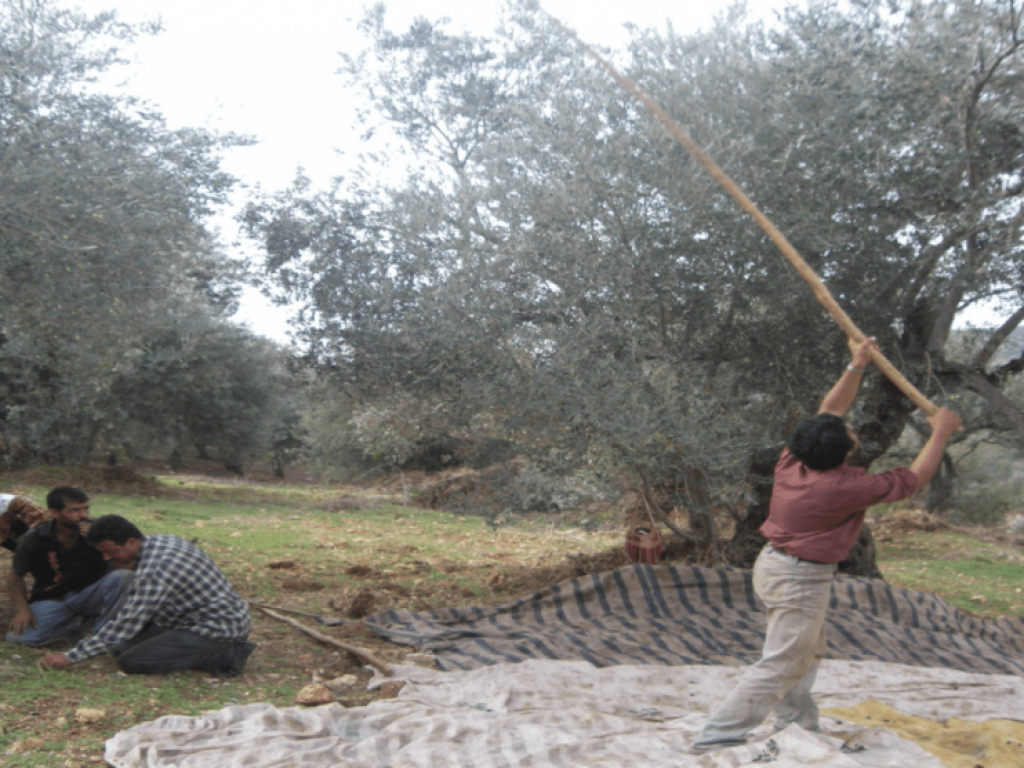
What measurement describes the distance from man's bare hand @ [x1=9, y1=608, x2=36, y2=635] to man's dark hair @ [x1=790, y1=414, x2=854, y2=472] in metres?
5.21

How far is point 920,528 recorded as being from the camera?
16906mm

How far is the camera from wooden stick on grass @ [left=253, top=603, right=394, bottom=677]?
5.98 metres

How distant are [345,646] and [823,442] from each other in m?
3.92

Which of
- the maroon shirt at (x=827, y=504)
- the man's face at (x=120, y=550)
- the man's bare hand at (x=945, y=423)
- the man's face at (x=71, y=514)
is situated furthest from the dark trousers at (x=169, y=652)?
the man's bare hand at (x=945, y=423)

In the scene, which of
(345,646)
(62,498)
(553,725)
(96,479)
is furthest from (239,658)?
(96,479)

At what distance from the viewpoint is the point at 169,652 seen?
5508mm

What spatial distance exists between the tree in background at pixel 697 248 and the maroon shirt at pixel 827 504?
7.86 ft

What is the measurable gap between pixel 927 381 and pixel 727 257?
2347mm

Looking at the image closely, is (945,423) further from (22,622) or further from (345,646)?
(22,622)

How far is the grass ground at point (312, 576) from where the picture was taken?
4.82 m

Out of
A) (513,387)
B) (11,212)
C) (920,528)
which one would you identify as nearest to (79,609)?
(11,212)

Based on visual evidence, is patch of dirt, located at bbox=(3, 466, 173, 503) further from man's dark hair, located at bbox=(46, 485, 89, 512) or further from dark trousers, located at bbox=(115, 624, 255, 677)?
dark trousers, located at bbox=(115, 624, 255, 677)

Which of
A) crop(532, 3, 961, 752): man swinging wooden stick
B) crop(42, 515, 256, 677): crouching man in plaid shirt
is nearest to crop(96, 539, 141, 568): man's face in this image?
crop(42, 515, 256, 677): crouching man in plaid shirt

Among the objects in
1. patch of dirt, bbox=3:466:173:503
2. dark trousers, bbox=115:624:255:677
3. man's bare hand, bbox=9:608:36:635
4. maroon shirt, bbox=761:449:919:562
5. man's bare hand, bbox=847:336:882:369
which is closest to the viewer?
maroon shirt, bbox=761:449:919:562
